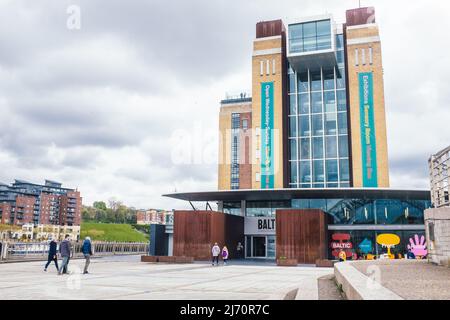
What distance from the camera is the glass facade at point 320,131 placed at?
51875 millimetres

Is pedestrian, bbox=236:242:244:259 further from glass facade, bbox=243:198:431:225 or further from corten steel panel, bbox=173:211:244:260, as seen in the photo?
glass facade, bbox=243:198:431:225

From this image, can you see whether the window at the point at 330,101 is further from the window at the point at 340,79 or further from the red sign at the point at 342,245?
the red sign at the point at 342,245

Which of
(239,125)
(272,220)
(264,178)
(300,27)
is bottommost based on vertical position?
(272,220)

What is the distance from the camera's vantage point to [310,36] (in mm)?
53312

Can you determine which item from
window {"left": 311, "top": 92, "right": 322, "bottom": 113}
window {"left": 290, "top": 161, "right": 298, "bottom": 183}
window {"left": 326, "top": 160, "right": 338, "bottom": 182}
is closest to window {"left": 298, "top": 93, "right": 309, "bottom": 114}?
window {"left": 311, "top": 92, "right": 322, "bottom": 113}

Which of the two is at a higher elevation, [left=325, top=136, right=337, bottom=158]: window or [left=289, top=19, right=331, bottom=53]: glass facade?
[left=289, top=19, right=331, bottom=53]: glass facade

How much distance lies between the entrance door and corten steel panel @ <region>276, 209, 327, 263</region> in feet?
28.1

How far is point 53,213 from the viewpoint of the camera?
165375mm

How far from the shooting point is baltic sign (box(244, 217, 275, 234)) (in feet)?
130

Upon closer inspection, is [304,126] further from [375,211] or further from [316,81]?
[375,211]
